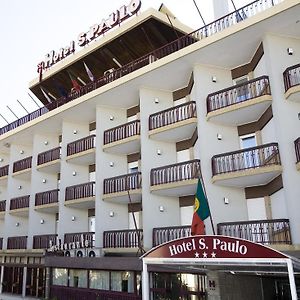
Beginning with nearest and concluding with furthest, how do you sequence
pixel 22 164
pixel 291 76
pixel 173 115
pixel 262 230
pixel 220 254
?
pixel 220 254 < pixel 262 230 < pixel 291 76 < pixel 173 115 < pixel 22 164

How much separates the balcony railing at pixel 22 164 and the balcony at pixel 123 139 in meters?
9.16

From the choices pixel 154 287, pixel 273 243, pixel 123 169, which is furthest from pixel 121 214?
pixel 273 243

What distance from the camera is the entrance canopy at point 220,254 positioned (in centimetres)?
759

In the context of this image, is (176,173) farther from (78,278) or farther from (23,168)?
(23,168)

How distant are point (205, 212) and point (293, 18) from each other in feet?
30.9

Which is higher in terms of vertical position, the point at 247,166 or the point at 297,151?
the point at 297,151

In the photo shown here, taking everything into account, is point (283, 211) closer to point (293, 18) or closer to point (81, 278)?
point (293, 18)

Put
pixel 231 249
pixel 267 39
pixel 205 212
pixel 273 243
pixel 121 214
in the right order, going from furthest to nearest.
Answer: pixel 121 214
pixel 267 39
pixel 273 243
pixel 205 212
pixel 231 249

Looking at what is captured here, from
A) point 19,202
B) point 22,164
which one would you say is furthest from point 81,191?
point 22,164

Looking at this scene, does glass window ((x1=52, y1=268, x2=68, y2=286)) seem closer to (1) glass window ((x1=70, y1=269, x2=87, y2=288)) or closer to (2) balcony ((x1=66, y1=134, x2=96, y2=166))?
(1) glass window ((x1=70, y1=269, x2=87, y2=288))

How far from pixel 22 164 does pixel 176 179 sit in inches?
628

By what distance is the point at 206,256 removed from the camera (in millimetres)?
8547

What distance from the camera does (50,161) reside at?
2575cm

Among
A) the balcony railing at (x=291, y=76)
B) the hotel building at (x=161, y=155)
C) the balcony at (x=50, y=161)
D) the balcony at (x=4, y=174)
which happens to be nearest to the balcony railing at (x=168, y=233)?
the hotel building at (x=161, y=155)
